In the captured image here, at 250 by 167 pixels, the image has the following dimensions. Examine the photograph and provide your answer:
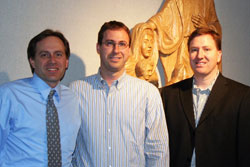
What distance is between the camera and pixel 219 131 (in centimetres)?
141

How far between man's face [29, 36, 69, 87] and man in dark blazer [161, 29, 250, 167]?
72cm

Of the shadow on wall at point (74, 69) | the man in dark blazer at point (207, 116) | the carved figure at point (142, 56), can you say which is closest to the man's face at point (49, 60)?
the shadow on wall at point (74, 69)

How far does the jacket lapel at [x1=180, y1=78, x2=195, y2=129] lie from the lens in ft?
4.78

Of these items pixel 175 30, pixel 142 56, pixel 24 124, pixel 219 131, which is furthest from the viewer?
pixel 175 30

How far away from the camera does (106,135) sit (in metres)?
1.29

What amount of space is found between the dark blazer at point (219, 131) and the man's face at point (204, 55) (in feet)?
0.33

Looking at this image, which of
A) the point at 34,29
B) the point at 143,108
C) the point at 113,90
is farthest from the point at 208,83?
the point at 34,29

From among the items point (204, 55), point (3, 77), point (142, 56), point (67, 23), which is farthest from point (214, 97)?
point (3, 77)

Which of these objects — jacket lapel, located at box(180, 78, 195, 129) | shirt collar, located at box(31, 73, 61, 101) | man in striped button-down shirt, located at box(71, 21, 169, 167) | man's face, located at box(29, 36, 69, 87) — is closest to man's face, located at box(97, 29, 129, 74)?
man in striped button-down shirt, located at box(71, 21, 169, 167)

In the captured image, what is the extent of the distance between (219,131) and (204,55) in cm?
44

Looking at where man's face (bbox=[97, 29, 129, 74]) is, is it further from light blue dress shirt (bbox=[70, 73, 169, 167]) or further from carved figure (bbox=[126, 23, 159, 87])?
carved figure (bbox=[126, 23, 159, 87])

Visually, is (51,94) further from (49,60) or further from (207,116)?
(207,116)

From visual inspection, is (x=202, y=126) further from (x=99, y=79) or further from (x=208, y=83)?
(x=99, y=79)

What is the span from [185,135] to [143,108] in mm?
307
